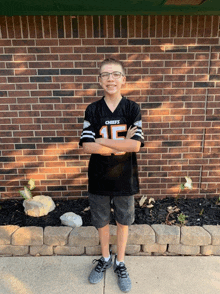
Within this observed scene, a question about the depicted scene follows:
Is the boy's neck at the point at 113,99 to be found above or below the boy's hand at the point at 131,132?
above

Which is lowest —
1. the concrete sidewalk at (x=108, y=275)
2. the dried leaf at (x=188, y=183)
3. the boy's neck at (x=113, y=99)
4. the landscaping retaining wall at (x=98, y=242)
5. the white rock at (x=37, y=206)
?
the concrete sidewalk at (x=108, y=275)

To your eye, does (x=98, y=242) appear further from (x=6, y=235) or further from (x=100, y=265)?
(x=6, y=235)

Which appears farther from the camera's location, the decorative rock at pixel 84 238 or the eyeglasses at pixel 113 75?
the decorative rock at pixel 84 238

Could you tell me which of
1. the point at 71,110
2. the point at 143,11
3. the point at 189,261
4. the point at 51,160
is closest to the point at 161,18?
the point at 143,11

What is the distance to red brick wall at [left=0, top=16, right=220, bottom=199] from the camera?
276cm

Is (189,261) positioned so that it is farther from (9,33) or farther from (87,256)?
(9,33)

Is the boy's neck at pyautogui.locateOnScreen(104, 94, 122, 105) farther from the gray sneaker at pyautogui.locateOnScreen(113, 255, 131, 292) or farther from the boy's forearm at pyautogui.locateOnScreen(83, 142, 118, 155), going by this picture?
the gray sneaker at pyautogui.locateOnScreen(113, 255, 131, 292)

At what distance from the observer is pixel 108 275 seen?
7.48 ft

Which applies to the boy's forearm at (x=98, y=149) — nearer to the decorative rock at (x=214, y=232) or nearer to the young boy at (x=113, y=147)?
the young boy at (x=113, y=147)

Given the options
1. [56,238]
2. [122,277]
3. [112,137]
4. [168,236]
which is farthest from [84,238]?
[112,137]

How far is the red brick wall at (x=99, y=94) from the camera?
9.05 feet

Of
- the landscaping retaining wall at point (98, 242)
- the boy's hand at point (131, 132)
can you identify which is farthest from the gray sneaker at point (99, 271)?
the boy's hand at point (131, 132)

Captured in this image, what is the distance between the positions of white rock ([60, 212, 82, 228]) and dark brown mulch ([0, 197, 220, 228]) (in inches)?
3.2

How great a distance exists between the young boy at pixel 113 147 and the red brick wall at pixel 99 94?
968 millimetres
